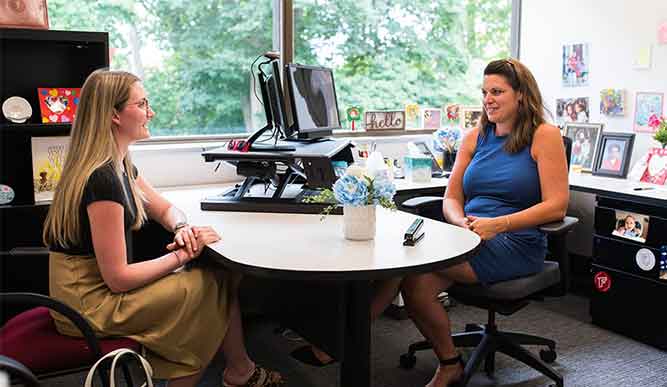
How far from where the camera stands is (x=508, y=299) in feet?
7.91

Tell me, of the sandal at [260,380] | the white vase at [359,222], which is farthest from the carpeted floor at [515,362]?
the white vase at [359,222]

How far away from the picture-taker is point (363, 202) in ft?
6.51

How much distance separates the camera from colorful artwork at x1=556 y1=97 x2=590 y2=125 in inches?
155

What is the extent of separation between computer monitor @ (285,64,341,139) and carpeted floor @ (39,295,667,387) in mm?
988

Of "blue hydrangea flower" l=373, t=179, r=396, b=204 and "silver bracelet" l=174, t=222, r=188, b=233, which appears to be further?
"silver bracelet" l=174, t=222, r=188, b=233

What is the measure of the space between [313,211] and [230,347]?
22.2 inches

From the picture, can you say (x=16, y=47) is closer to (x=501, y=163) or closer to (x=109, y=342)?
(x=109, y=342)

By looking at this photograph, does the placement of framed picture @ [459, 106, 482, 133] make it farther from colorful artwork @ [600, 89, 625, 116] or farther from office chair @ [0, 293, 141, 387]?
office chair @ [0, 293, 141, 387]

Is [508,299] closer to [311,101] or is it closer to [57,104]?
[311,101]

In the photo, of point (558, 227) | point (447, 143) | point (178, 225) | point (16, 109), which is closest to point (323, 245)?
point (178, 225)

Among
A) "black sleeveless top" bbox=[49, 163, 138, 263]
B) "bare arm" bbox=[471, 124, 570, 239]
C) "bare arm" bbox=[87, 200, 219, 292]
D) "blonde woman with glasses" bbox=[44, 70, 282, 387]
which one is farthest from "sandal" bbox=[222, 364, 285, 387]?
"bare arm" bbox=[471, 124, 570, 239]

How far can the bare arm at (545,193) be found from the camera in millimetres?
2428

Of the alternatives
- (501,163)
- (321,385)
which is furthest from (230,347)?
(501,163)

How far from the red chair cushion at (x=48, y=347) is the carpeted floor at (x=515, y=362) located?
876mm
